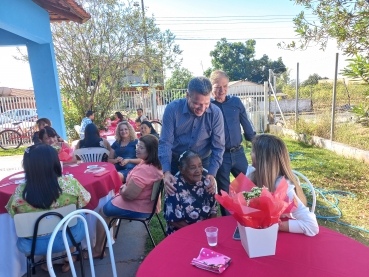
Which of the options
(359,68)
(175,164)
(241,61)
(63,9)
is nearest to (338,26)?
(359,68)

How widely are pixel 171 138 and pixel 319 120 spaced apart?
6731mm

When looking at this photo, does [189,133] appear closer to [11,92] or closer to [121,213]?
[121,213]

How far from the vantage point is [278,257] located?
1.37m

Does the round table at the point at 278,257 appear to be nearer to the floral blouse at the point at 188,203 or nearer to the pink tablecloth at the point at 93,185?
the floral blouse at the point at 188,203

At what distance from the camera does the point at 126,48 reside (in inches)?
373

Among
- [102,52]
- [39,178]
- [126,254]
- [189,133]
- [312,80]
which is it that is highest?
[102,52]

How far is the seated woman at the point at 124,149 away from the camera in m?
4.22

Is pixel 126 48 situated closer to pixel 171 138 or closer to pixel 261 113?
pixel 261 113

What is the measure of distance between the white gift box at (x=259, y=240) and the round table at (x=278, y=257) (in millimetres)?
32

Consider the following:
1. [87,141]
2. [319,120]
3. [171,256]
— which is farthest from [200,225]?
[319,120]

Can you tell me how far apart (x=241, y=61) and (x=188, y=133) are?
35227mm

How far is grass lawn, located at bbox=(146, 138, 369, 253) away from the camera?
333 centimetres

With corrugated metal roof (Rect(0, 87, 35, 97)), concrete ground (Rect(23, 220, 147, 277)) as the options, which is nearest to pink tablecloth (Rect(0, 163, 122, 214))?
concrete ground (Rect(23, 220, 147, 277))

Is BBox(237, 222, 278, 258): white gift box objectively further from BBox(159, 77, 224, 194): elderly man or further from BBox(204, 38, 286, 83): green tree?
BBox(204, 38, 286, 83): green tree
